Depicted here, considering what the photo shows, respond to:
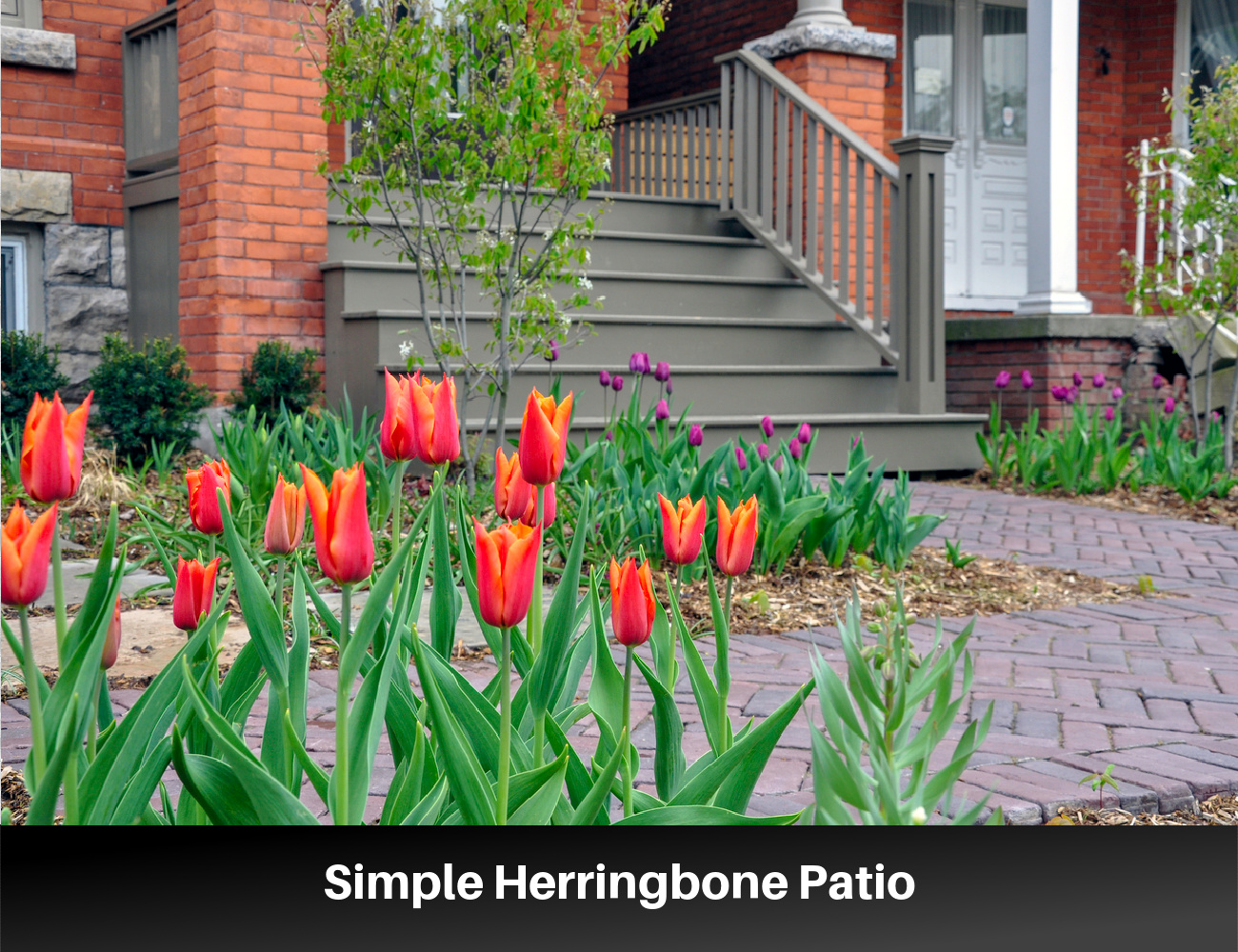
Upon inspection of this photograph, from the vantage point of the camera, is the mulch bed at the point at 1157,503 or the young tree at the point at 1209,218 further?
the young tree at the point at 1209,218

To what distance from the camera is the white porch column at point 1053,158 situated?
8031 mm

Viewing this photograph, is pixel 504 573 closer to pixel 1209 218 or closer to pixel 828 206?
pixel 828 206

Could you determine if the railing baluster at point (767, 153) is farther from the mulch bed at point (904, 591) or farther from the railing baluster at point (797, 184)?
the mulch bed at point (904, 591)

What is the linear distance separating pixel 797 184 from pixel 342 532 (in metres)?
6.78

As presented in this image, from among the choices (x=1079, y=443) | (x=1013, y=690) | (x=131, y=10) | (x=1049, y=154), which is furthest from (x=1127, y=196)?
(x=1013, y=690)

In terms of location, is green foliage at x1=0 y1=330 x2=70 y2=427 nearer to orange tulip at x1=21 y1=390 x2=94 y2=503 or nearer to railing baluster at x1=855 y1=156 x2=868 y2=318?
railing baluster at x1=855 y1=156 x2=868 y2=318

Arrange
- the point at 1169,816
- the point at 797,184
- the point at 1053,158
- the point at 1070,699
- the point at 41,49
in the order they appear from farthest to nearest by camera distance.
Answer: the point at 1053,158
the point at 797,184
the point at 41,49
the point at 1070,699
the point at 1169,816

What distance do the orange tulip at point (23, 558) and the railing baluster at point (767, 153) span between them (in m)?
7.12

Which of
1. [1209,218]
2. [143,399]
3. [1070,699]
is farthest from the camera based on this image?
[1209,218]

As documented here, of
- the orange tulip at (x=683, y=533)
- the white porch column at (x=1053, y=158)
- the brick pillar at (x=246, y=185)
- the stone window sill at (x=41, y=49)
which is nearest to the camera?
the orange tulip at (x=683, y=533)

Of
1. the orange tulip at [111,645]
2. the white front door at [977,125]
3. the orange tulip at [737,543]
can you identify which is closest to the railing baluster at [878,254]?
the white front door at [977,125]

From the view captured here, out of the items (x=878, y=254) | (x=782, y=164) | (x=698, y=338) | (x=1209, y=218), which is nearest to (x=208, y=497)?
(x=698, y=338)

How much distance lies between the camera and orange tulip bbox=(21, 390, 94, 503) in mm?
1081

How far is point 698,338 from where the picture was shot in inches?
281
